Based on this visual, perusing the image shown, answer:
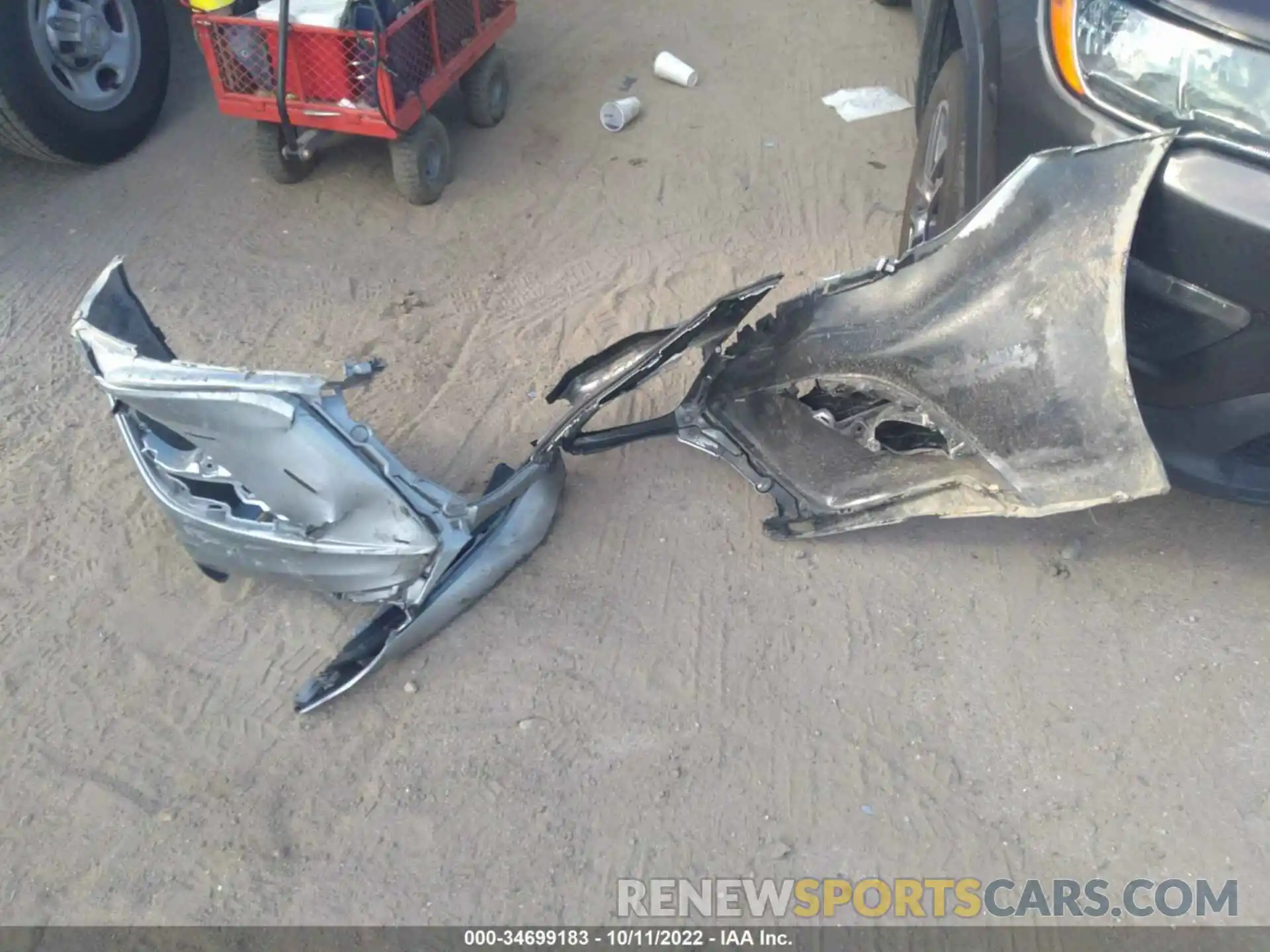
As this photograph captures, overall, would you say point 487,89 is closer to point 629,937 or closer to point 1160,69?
point 1160,69

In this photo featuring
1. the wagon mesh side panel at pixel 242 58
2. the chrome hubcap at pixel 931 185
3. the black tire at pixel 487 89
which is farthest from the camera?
the black tire at pixel 487 89

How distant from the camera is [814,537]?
9.95 ft

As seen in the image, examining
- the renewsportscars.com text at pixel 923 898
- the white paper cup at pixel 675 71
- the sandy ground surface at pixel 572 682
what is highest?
the white paper cup at pixel 675 71

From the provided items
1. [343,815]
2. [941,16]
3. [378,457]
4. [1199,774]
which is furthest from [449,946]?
[941,16]

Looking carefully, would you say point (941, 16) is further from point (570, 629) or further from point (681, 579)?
point (570, 629)

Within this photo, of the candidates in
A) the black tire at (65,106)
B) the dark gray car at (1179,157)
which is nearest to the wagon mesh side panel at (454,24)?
the black tire at (65,106)

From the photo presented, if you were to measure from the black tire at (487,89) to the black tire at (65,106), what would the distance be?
1.53 metres

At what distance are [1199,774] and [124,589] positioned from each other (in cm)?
307

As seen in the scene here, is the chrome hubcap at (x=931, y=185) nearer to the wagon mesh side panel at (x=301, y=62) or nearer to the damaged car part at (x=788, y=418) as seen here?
the damaged car part at (x=788, y=418)

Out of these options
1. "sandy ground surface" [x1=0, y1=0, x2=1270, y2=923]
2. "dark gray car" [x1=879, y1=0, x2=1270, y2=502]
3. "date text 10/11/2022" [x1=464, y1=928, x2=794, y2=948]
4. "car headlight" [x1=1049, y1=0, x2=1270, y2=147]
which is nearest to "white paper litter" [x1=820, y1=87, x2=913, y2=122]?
"sandy ground surface" [x1=0, y1=0, x2=1270, y2=923]

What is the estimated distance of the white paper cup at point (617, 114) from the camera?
16.3 ft

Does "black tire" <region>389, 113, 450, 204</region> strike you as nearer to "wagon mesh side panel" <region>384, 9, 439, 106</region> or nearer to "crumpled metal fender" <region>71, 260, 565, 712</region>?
"wagon mesh side panel" <region>384, 9, 439, 106</region>

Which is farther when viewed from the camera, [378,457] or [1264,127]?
[378,457]

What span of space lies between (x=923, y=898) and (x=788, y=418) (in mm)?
1394
